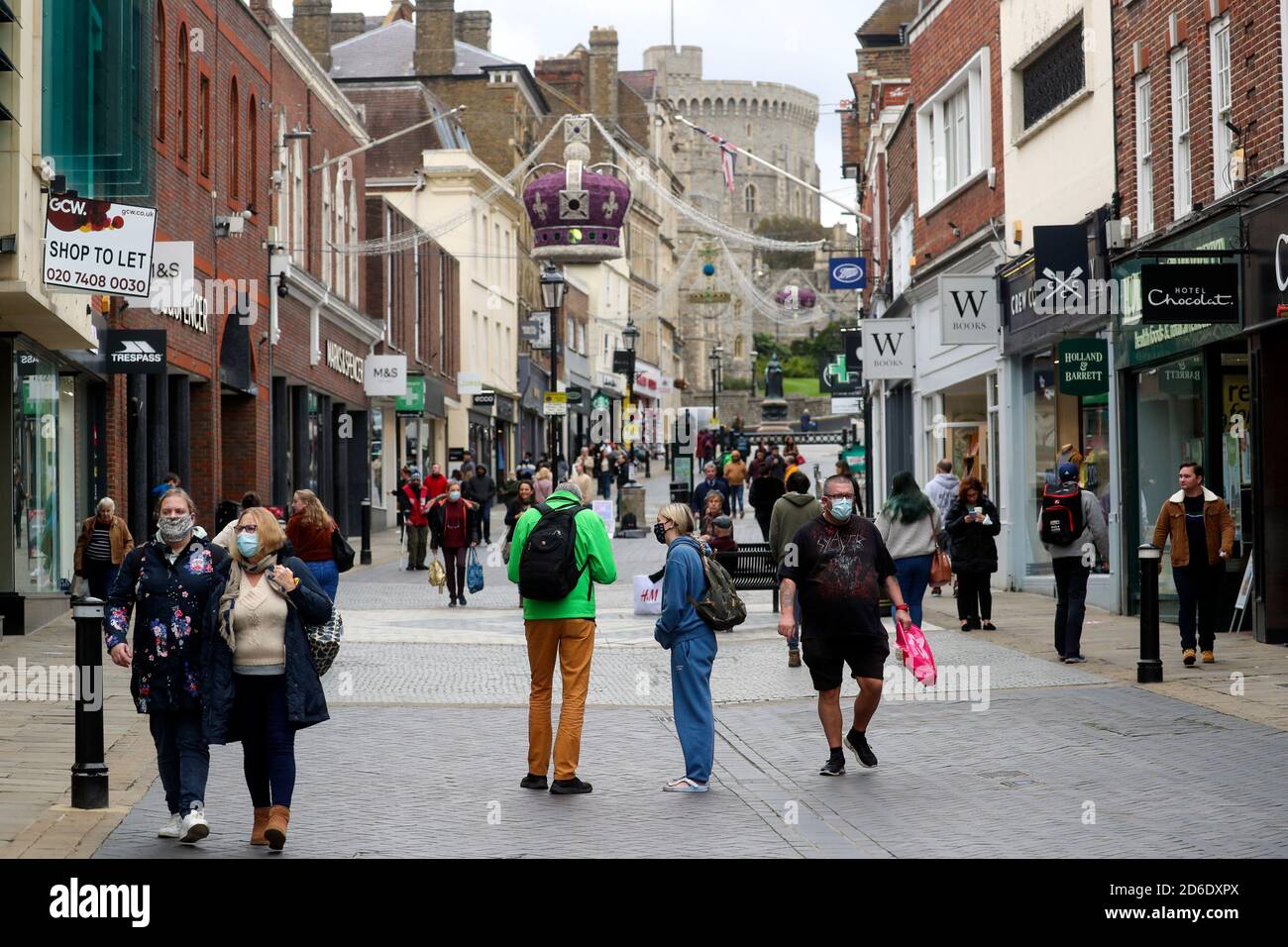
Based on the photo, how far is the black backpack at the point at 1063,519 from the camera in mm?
16906

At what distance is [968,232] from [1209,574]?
45.6ft

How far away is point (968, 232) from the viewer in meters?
29.2

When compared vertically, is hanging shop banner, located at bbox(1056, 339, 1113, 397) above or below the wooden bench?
above

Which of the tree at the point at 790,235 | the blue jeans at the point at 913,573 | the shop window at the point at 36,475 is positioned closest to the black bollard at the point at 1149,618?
the blue jeans at the point at 913,573

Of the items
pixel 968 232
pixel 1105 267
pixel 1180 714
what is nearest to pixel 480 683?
pixel 1180 714

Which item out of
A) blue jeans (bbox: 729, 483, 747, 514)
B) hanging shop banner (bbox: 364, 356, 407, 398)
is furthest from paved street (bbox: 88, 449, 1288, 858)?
hanging shop banner (bbox: 364, 356, 407, 398)

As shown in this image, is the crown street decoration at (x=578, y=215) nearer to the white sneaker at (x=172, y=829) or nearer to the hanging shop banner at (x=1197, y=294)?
the hanging shop banner at (x=1197, y=294)

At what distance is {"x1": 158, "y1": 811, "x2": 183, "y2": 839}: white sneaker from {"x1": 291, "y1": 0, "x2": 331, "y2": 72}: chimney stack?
2154 inches

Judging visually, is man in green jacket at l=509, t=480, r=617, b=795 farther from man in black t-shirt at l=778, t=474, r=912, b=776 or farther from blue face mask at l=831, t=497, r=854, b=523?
blue face mask at l=831, t=497, r=854, b=523

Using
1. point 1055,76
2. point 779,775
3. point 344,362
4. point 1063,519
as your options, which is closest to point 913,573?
point 1063,519

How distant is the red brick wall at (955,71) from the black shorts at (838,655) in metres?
16.9

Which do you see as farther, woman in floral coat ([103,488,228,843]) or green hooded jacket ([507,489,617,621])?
green hooded jacket ([507,489,617,621])

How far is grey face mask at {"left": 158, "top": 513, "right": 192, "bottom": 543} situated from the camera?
8.93 metres

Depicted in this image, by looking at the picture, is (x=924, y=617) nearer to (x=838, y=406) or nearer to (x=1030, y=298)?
(x=1030, y=298)
